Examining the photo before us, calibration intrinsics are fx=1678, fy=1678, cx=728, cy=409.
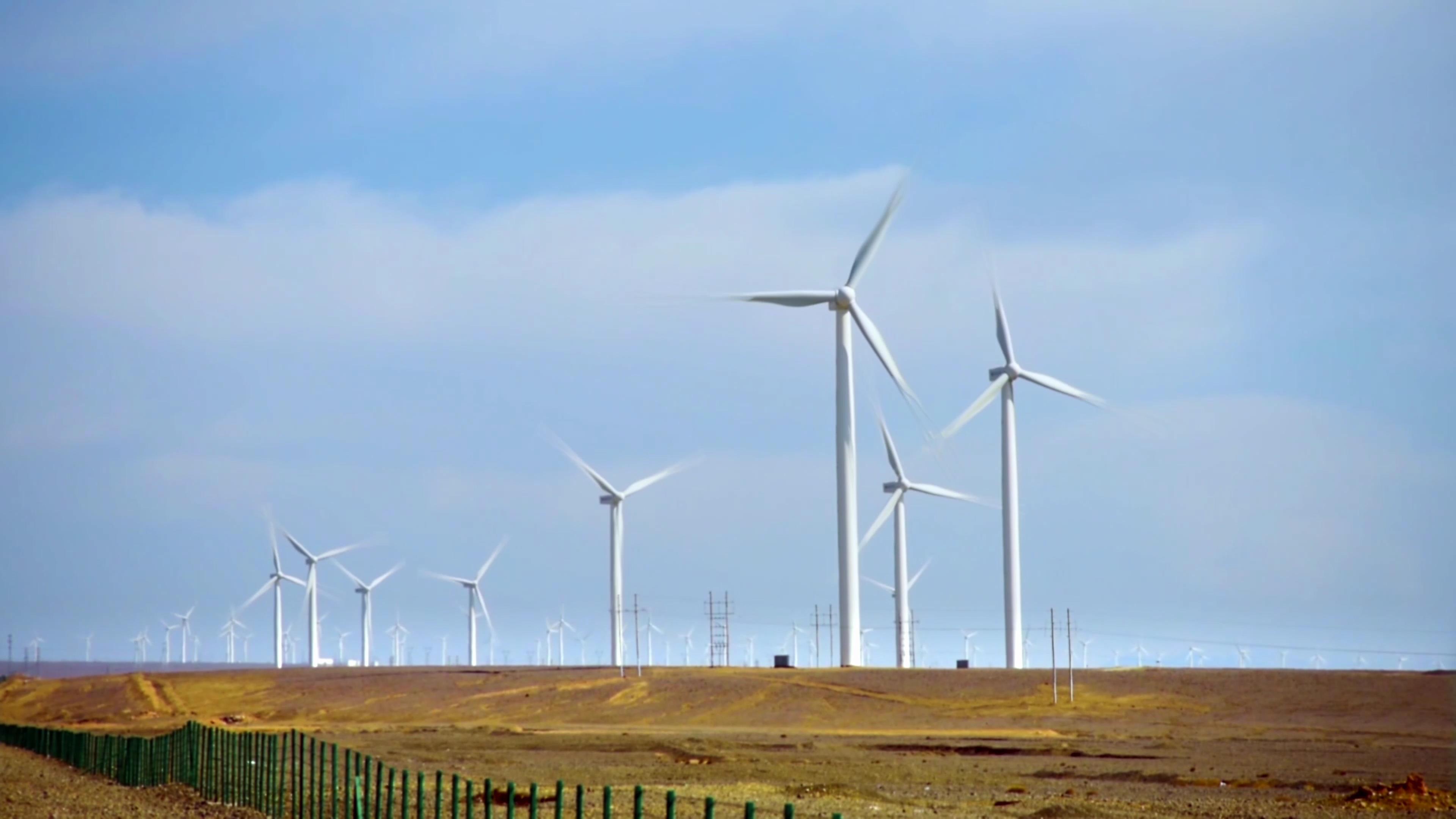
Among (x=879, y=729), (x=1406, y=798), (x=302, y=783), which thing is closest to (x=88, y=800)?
(x=302, y=783)

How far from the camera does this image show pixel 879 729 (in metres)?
68.3

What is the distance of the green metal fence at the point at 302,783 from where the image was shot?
79.6 ft

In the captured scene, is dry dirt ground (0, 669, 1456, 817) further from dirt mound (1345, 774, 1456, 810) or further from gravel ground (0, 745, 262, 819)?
gravel ground (0, 745, 262, 819)

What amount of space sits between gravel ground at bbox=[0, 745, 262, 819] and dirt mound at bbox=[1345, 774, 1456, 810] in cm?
2317

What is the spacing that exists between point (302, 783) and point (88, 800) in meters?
11.5

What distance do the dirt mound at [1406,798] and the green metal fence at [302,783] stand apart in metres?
14.7

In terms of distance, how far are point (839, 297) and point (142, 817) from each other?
206 feet

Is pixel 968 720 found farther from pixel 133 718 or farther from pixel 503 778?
pixel 133 718

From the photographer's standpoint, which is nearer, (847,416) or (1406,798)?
(1406,798)

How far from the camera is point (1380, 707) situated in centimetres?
7075

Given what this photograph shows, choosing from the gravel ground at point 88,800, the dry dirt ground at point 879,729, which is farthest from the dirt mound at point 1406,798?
the gravel ground at point 88,800

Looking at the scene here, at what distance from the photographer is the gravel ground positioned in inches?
1280

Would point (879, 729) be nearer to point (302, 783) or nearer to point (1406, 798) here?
point (1406, 798)

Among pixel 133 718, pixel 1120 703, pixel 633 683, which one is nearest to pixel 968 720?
pixel 1120 703
